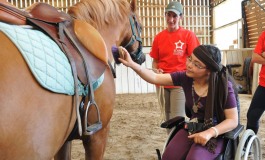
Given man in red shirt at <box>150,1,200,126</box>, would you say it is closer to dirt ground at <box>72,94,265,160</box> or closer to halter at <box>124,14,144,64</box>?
halter at <box>124,14,144,64</box>

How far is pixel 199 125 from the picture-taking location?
70.7 inches

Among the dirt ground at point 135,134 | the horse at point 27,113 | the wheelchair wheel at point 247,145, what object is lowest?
the dirt ground at point 135,134

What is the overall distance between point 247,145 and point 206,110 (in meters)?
0.32

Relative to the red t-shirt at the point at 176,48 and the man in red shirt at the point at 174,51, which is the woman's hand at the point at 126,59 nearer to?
→ the man in red shirt at the point at 174,51

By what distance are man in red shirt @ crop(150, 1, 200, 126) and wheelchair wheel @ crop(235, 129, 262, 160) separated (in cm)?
88

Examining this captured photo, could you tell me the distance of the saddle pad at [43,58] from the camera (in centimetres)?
112

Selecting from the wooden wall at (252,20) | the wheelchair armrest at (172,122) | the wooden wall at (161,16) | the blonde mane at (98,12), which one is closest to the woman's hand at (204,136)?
the wheelchair armrest at (172,122)

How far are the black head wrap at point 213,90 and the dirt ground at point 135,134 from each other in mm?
1395

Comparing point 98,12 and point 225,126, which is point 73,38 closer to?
point 98,12

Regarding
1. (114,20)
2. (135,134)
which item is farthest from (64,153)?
(135,134)

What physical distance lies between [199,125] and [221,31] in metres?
10.2

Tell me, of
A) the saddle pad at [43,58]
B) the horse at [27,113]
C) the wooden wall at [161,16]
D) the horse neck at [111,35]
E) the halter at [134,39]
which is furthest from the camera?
the wooden wall at [161,16]

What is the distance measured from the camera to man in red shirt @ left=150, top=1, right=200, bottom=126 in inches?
107

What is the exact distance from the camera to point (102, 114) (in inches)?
68.2
